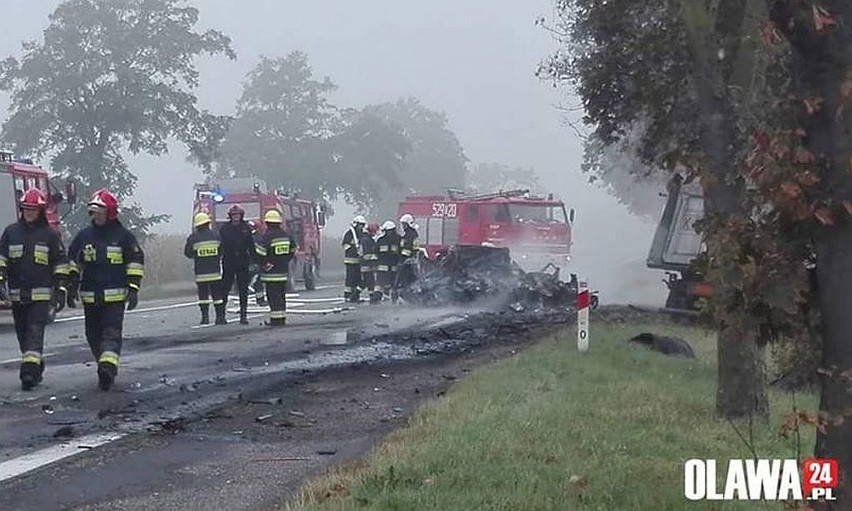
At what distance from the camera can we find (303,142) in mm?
62312

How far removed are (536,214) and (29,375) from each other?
20177 millimetres

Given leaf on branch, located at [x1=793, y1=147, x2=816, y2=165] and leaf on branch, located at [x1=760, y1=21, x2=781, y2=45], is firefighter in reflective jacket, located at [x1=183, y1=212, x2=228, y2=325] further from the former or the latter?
leaf on branch, located at [x1=793, y1=147, x2=816, y2=165]

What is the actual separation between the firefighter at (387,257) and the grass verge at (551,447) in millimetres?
13320

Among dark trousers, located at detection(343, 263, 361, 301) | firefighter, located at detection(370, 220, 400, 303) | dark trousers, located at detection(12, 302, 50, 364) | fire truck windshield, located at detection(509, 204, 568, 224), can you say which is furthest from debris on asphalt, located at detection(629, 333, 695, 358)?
fire truck windshield, located at detection(509, 204, 568, 224)

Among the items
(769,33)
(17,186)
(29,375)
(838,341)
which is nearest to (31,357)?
(29,375)

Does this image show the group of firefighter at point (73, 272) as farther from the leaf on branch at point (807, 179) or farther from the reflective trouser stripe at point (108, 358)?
the leaf on branch at point (807, 179)

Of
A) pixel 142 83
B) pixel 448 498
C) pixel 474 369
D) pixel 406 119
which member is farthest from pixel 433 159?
pixel 448 498

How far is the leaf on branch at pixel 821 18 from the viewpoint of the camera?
14.3 feet

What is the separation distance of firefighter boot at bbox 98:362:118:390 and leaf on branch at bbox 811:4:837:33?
761 centimetres

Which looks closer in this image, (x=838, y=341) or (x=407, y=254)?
(x=838, y=341)

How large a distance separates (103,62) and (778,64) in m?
31.7

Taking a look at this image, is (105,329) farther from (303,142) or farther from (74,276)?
(303,142)

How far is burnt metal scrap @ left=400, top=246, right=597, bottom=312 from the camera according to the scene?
77.5 ft

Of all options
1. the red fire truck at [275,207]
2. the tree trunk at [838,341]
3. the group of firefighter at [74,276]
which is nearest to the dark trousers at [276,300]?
the group of firefighter at [74,276]
